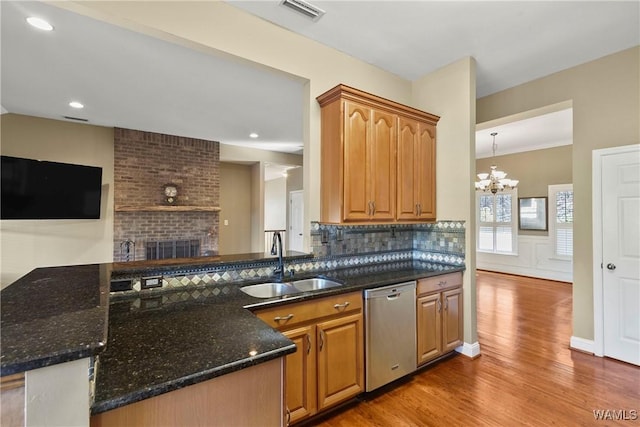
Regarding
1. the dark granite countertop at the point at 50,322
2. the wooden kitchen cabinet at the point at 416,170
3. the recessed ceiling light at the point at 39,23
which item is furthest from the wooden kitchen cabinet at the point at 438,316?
the recessed ceiling light at the point at 39,23

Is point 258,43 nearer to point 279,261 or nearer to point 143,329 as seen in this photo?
point 279,261

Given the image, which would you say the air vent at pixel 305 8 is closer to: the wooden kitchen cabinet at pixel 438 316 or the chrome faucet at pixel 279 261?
the chrome faucet at pixel 279 261

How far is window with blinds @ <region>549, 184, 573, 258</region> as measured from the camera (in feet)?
19.5

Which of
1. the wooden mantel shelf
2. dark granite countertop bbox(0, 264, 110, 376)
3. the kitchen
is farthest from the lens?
the wooden mantel shelf

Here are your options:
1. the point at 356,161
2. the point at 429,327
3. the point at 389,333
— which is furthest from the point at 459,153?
the point at 389,333

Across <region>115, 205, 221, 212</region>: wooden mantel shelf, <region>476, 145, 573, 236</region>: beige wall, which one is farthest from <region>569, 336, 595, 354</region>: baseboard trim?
<region>115, 205, 221, 212</region>: wooden mantel shelf

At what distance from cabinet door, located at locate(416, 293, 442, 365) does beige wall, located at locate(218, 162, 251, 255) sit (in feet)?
17.6

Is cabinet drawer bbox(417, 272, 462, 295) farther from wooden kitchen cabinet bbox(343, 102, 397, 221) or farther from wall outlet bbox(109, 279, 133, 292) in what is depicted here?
wall outlet bbox(109, 279, 133, 292)

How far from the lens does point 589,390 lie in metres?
2.36

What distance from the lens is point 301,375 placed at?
1.88 m

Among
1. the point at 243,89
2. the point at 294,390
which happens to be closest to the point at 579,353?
the point at 294,390

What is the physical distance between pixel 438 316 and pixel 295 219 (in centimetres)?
600

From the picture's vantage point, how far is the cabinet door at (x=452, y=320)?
2797 millimetres

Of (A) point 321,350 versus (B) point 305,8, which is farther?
(B) point 305,8
